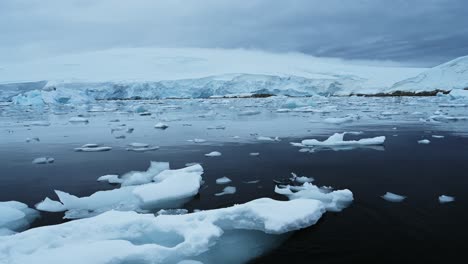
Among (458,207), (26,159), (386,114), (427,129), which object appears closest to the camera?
(458,207)

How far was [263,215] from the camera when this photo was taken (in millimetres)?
3244

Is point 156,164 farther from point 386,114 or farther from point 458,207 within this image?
point 386,114

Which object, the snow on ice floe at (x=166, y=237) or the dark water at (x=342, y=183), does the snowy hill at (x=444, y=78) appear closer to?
the dark water at (x=342, y=183)

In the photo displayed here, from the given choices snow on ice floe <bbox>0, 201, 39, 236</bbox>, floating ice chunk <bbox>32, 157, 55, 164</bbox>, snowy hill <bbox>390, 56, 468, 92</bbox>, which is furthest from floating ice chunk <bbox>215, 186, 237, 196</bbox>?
snowy hill <bbox>390, 56, 468, 92</bbox>

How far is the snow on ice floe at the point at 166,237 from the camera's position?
2.62m

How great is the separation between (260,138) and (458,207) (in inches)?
219

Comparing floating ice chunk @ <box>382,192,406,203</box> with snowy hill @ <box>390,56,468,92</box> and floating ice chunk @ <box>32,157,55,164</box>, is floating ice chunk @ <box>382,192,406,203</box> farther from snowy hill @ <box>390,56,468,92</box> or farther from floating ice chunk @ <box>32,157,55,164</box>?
snowy hill @ <box>390,56,468,92</box>

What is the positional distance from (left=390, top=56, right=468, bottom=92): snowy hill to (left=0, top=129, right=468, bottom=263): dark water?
30960mm

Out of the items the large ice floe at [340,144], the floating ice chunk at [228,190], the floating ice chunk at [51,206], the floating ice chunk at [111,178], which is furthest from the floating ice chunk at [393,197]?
the floating ice chunk at [51,206]

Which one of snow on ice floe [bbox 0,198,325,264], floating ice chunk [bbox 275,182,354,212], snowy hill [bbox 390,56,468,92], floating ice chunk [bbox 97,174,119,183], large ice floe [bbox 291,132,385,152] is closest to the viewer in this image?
snow on ice floe [bbox 0,198,325,264]

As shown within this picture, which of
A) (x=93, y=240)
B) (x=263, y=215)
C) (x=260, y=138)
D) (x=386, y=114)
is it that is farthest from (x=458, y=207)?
(x=386, y=114)

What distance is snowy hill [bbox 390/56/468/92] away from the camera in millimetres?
34938

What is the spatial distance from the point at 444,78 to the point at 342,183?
37490mm

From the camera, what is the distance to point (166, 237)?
10.1ft
